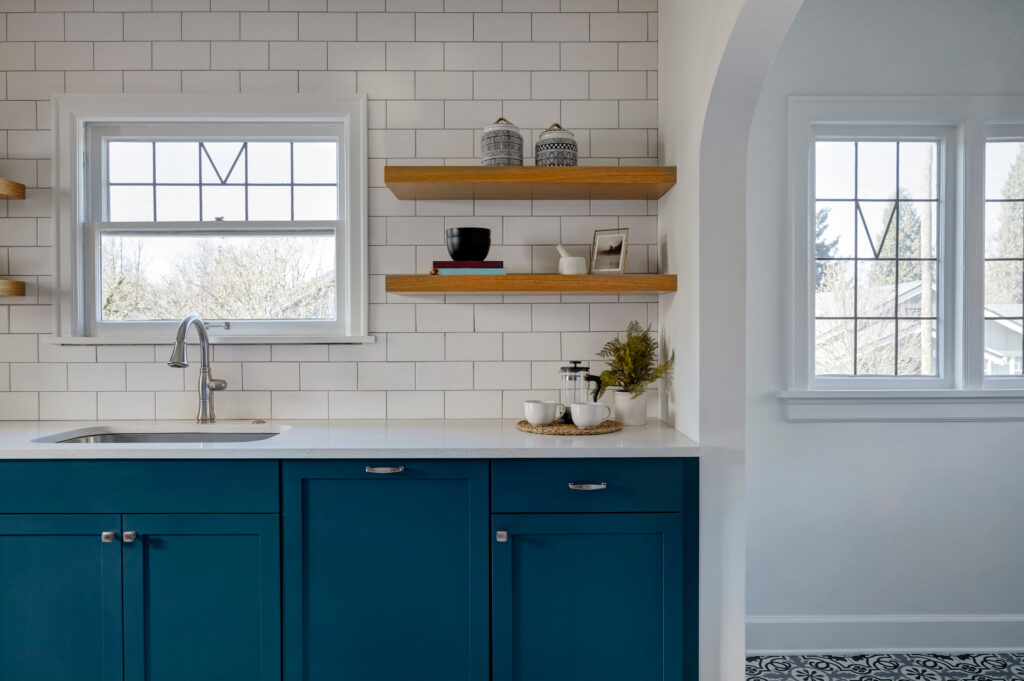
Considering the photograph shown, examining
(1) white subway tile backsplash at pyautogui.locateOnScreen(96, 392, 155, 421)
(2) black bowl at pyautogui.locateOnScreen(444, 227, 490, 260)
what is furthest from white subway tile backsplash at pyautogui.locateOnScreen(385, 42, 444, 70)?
(1) white subway tile backsplash at pyautogui.locateOnScreen(96, 392, 155, 421)

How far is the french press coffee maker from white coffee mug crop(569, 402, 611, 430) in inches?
4.6

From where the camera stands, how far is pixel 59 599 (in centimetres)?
194

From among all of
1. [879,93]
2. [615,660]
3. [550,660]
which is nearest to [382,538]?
[550,660]

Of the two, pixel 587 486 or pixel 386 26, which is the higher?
pixel 386 26

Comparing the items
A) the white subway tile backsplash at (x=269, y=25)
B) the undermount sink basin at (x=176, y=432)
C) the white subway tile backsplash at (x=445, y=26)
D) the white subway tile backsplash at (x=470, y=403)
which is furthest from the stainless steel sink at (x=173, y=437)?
the white subway tile backsplash at (x=445, y=26)

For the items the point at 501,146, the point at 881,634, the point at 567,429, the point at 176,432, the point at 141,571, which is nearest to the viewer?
the point at 141,571

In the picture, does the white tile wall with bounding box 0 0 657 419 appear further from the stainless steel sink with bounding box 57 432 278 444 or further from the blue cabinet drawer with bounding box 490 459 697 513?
the blue cabinet drawer with bounding box 490 459 697 513

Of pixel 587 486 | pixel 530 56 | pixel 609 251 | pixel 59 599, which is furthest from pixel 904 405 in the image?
pixel 59 599

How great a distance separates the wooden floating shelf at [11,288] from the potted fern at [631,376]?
2.26 m

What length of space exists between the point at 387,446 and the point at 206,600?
0.72 metres

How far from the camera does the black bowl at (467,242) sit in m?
2.30

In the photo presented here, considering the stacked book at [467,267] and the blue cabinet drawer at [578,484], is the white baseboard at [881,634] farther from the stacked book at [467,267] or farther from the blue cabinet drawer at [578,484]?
the stacked book at [467,267]

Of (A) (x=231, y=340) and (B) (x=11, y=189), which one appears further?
(A) (x=231, y=340)

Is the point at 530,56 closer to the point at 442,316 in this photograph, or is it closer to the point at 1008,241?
the point at 442,316
